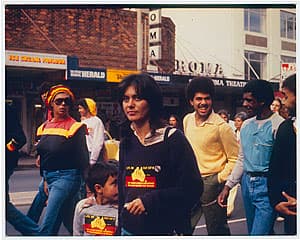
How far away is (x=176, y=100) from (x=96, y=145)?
0.67 meters

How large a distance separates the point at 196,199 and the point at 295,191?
2.31 ft

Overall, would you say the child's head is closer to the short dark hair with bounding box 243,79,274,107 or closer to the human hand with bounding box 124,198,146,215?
the human hand with bounding box 124,198,146,215

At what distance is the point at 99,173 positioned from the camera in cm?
455

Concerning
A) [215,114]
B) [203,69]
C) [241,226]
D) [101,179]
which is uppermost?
[203,69]

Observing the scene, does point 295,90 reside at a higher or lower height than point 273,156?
higher

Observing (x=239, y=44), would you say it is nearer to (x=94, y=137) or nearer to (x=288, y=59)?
(x=288, y=59)

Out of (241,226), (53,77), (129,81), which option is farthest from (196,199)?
(53,77)

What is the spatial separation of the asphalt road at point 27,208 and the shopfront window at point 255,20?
1.23 m

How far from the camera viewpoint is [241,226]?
452cm

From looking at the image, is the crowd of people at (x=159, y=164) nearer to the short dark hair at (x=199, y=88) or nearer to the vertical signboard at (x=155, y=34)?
the short dark hair at (x=199, y=88)

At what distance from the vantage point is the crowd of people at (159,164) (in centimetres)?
442

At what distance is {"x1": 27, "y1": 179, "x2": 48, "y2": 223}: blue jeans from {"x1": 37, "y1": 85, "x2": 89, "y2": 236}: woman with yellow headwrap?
43 millimetres

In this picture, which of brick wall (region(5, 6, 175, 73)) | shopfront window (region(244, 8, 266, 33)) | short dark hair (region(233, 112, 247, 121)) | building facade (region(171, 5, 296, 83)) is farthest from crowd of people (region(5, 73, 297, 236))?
shopfront window (region(244, 8, 266, 33))

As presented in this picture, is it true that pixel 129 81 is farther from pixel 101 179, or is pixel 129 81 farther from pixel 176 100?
pixel 101 179
